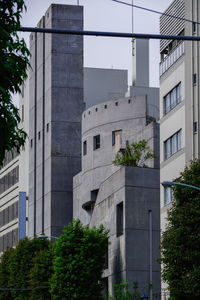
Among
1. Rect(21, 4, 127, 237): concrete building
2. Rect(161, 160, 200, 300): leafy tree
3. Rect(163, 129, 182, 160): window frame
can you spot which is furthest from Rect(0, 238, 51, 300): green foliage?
Rect(161, 160, 200, 300): leafy tree

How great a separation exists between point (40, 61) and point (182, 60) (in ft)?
161

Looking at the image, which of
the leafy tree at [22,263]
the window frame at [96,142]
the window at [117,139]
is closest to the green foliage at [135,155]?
the window at [117,139]

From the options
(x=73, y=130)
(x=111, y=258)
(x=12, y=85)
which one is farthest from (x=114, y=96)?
(x=12, y=85)

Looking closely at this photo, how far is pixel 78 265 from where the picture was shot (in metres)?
63.2

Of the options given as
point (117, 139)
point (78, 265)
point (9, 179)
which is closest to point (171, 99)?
point (78, 265)

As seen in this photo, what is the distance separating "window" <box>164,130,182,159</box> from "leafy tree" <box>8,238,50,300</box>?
20.9 m

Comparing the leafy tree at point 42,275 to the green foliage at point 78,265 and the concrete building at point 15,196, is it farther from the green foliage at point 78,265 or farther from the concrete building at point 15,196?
the concrete building at point 15,196

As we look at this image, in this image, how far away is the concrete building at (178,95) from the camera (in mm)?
55688

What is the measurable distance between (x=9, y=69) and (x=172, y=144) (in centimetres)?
3869

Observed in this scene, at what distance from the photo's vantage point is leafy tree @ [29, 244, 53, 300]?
234 ft

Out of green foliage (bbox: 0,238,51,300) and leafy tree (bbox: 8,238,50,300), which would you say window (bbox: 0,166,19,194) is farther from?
leafy tree (bbox: 8,238,50,300)

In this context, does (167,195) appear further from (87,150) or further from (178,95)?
(87,150)

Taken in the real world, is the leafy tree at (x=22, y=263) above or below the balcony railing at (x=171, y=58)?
below

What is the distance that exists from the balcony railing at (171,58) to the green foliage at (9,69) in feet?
120
